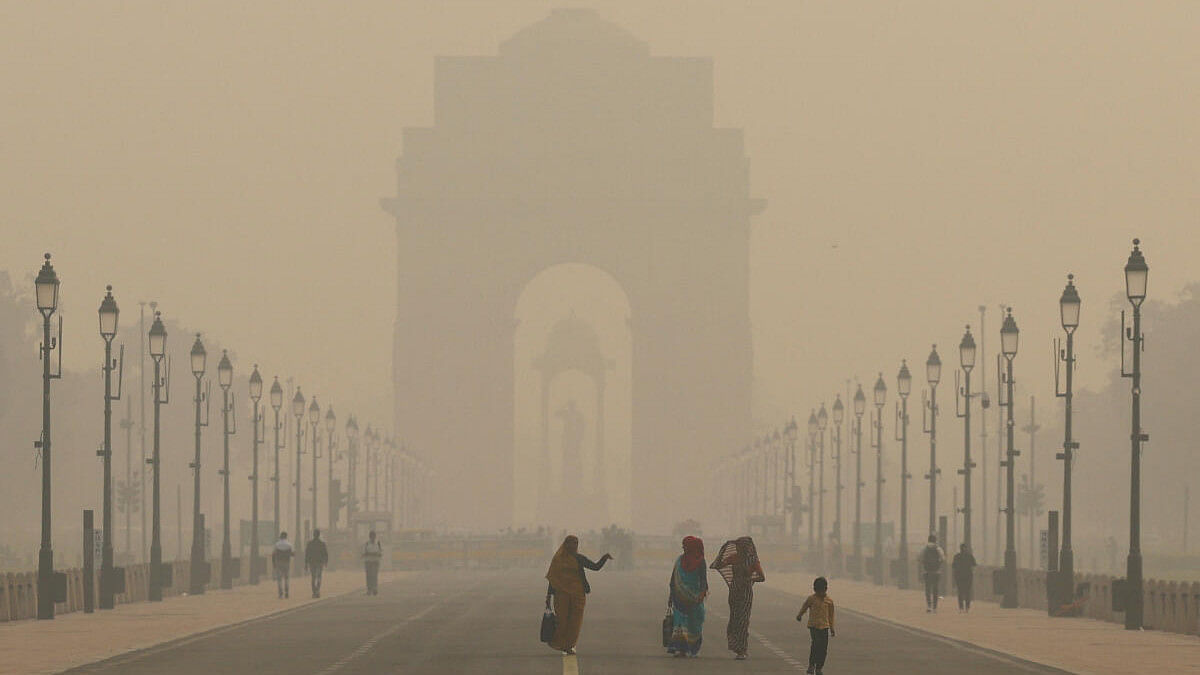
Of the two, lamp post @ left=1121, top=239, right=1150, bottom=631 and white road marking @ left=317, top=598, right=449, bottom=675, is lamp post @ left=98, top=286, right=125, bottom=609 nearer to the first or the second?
Answer: white road marking @ left=317, top=598, right=449, bottom=675

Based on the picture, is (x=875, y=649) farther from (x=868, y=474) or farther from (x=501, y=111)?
(x=868, y=474)

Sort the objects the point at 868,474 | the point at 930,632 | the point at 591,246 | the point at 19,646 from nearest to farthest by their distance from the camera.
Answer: the point at 19,646 < the point at 930,632 < the point at 591,246 < the point at 868,474

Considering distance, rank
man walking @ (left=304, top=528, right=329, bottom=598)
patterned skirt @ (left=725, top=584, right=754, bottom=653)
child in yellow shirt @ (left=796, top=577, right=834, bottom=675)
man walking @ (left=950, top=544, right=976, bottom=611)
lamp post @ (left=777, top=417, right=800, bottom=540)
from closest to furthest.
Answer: child in yellow shirt @ (left=796, top=577, right=834, bottom=675) < patterned skirt @ (left=725, top=584, right=754, bottom=653) < man walking @ (left=950, top=544, right=976, bottom=611) < man walking @ (left=304, top=528, right=329, bottom=598) < lamp post @ (left=777, top=417, right=800, bottom=540)

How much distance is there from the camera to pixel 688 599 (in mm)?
34500

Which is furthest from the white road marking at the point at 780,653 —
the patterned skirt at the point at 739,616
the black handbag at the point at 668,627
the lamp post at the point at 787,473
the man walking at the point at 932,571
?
the lamp post at the point at 787,473

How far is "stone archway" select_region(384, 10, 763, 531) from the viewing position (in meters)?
168

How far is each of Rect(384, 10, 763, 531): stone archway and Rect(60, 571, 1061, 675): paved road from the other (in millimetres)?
112092

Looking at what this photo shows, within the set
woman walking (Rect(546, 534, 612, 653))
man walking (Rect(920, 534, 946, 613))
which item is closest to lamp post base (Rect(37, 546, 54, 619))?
woman walking (Rect(546, 534, 612, 653))

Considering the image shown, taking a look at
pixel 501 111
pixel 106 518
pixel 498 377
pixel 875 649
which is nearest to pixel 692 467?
pixel 498 377

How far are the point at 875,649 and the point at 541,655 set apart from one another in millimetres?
5534

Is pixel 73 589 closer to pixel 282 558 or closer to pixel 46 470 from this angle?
pixel 46 470

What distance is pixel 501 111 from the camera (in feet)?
553

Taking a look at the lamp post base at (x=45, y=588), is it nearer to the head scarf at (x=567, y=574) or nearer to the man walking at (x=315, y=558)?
the head scarf at (x=567, y=574)

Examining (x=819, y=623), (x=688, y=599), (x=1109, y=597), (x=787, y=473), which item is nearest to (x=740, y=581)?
(x=688, y=599)
